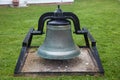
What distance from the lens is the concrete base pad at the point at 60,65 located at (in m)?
4.84

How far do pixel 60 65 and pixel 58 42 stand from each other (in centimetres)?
40

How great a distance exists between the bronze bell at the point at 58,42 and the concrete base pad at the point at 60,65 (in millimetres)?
174

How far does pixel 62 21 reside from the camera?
4777 millimetres

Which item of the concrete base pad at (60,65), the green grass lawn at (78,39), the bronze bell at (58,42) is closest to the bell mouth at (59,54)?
the bronze bell at (58,42)

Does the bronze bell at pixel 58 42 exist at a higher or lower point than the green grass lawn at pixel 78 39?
higher

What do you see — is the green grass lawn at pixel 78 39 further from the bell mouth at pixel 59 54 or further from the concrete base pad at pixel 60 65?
the bell mouth at pixel 59 54

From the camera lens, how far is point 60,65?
506 cm

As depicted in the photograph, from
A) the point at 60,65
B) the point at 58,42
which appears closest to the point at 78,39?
the point at 60,65

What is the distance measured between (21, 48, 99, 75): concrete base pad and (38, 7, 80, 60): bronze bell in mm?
174

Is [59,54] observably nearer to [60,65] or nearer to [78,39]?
[60,65]

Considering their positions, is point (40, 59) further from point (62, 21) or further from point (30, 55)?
A: point (62, 21)

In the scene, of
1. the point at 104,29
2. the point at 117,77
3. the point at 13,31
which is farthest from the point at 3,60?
the point at 104,29

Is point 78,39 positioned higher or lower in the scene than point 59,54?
lower

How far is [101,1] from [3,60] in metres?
13.3
